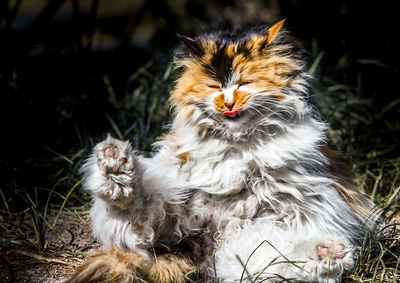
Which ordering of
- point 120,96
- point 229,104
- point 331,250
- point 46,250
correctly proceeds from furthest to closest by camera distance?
point 120,96, point 46,250, point 229,104, point 331,250

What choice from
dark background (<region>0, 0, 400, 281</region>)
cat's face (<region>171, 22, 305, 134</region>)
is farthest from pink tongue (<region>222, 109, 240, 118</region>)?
dark background (<region>0, 0, 400, 281</region>)

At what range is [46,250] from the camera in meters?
1.85

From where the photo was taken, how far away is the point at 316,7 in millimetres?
4074

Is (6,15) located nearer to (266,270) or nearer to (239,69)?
(239,69)

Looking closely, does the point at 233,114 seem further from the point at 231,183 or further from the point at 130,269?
the point at 130,269

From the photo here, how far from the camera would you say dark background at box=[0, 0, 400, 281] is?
89.7 inches

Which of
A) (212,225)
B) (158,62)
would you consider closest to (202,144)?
(212,225)

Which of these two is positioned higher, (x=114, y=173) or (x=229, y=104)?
(x=229, y=104)

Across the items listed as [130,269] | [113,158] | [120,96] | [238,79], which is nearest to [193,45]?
[238,79]

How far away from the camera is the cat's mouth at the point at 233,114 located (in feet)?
4.98

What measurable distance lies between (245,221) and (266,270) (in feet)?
0.65

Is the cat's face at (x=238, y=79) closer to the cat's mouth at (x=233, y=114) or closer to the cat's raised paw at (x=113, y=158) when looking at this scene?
the cat's mouth at (x=233, y=114)

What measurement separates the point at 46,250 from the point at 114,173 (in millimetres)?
678

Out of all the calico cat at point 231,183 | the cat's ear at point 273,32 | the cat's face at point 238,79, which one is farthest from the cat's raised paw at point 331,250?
the cat's ear at point 273,32
